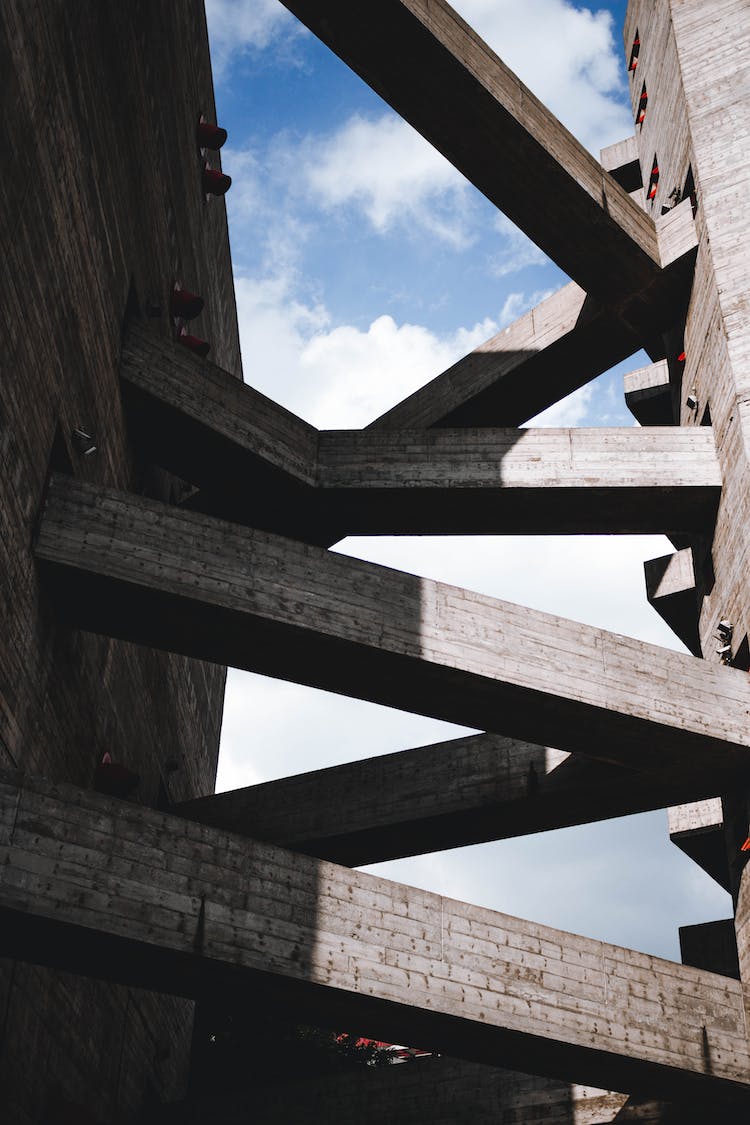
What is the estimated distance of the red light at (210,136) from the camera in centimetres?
1688

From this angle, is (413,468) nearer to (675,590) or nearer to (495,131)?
(675,590)

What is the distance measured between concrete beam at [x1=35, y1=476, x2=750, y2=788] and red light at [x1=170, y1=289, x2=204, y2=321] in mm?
5399

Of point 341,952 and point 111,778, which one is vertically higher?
point 111,778

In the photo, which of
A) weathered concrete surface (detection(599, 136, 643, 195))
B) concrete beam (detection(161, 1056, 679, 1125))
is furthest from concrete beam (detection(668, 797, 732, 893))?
weathered concrete surface (detection(599, 136, 643, 195))

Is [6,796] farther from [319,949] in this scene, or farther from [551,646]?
[551,646]

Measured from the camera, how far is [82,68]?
1020 centimetres

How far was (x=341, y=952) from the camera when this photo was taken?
337 inches

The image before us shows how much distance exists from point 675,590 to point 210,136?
989cm

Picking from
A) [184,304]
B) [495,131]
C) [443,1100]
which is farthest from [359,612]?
[495,131]

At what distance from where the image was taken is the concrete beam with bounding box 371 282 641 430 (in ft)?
51.4

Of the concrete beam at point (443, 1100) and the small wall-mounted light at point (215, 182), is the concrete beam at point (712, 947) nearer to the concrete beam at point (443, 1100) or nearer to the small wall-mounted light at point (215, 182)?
the concrete beam at point (443, 1100)

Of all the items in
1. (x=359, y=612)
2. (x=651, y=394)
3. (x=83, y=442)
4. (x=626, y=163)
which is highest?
(x=626, y=163)

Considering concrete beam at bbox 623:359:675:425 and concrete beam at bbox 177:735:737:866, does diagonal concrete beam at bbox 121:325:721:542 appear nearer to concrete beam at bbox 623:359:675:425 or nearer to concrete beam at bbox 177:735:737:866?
concrete beam at bbox 177:735:737:866

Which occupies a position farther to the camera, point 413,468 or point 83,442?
point 413,468
